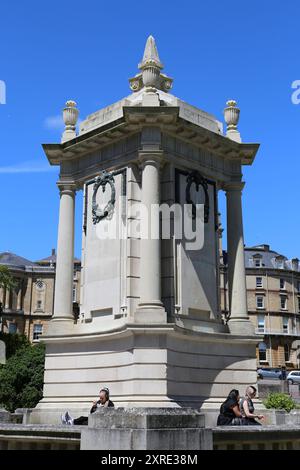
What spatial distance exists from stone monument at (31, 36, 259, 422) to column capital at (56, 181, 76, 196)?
40 millimetres

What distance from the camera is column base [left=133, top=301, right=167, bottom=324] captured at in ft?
56.5

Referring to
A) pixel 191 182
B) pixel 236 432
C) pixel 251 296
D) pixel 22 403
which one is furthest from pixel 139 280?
pixel 251 296

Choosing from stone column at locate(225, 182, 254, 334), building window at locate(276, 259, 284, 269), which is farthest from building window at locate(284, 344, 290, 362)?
stone column at locate(225, 182, 254, 334)

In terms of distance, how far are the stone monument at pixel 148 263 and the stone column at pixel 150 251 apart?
0.11 ft

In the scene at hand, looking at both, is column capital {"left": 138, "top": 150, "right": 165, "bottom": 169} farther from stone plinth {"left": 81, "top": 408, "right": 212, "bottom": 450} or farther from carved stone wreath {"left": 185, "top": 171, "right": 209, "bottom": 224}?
stone plinth {"left": 81, "top": 408, "right": 212, "bottom": 450}

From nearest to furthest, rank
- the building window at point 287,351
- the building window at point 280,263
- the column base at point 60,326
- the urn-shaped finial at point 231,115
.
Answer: the column base at point 60,326 < the urn-shaped finial at point 231,115 < the building window at point 287,351 < the building window at point 280,263

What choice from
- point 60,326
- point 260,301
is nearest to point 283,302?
point 260,301

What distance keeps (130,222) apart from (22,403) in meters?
19.1

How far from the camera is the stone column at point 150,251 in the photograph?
1738 cm

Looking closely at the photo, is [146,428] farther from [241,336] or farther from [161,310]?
[241,336]

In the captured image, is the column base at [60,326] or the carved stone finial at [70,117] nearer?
the column base at [60,326]

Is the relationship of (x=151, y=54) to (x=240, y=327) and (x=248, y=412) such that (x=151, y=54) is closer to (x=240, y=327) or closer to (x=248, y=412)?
(x=240, y=327)

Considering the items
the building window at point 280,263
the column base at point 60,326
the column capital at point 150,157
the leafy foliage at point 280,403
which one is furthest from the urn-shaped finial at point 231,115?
the building window at point 280,263

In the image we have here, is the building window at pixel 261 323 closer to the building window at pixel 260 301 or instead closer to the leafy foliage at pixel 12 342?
the building window at pixel 260 301
